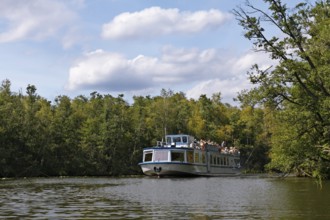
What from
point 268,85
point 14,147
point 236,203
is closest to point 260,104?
point 268,85

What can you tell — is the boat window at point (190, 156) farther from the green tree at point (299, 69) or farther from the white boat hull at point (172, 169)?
the green tree at point (299, 69)

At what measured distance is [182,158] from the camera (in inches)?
2229

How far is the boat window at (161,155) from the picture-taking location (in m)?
56.1

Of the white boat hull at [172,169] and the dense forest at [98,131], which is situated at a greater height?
the dense forest at [98,131]

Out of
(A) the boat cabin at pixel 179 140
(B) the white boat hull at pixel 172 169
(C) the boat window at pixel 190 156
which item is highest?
(A) the boat cabin at pixel 179 140

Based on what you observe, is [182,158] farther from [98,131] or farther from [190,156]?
[98,131]

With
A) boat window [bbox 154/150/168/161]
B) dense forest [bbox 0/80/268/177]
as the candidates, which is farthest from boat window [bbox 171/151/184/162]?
dense forest [bbox 0/80/268/177]

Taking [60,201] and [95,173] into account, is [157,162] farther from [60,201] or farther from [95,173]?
[60,201]

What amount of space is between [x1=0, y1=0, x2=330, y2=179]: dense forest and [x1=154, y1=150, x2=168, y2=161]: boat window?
10.8 metres

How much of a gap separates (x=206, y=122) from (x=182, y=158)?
41.7 metres

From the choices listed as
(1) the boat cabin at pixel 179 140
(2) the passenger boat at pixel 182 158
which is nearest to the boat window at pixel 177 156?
(2) the passenger boat at pixel 182 158

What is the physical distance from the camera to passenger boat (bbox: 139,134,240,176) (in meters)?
55.5

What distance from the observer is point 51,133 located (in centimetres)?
7606

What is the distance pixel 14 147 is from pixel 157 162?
79.8 ft
